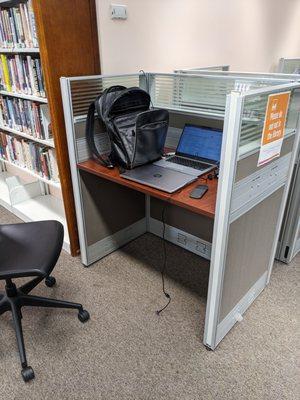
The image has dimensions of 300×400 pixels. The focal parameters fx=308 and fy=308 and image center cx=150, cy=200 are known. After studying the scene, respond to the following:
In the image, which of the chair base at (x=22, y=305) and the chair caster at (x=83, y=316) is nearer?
the chair base at (x=22, y=305)

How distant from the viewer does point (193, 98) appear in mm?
1899

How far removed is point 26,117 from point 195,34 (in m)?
1.55

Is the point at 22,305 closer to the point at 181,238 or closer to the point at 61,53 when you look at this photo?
the point at 181,238

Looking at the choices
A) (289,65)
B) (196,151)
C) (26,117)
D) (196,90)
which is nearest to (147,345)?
(196,151)

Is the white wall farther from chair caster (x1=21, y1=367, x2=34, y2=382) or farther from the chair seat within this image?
chair caster (x1=21, y1=367, x2=34, y2=382)

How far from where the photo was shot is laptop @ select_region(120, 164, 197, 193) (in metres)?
1.45

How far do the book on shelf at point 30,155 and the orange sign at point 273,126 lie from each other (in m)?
1.53

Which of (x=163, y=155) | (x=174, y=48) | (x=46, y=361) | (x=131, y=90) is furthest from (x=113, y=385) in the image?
(x=174, y=48)

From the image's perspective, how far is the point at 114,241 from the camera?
230 cm

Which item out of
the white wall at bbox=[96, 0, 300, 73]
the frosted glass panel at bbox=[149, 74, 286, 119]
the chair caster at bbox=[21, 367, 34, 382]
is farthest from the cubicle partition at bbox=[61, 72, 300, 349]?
the chair caster at bbox=[21, 367, 34, 382]

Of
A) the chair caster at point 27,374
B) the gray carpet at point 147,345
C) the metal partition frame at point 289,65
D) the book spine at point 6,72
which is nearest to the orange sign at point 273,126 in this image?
the gray carpet at point 147,345

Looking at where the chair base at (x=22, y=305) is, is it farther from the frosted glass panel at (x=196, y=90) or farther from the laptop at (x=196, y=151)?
the frosted glass panel at (x=196, y=90)

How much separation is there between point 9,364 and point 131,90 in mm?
1539

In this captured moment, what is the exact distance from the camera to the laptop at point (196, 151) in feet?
5.54
